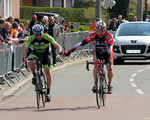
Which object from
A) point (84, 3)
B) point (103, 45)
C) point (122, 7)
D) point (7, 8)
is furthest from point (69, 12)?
point (103, 45)

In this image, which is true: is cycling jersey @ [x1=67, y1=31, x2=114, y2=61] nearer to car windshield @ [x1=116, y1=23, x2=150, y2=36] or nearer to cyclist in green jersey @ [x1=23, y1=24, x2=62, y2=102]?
cyclist in green jersey @ [x1=23, y1=24, x2=62, y2=102]

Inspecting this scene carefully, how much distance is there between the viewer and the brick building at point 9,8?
40.8 meters

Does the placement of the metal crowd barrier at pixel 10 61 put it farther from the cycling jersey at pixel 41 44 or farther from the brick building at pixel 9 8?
the brick building at pixel 9 8

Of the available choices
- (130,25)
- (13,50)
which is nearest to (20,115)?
(13,50)

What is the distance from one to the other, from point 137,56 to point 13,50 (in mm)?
7534

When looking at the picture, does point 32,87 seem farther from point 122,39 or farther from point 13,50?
point 122,39

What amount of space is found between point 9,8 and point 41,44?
105 feet

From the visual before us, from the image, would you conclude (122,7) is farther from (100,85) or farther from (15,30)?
(100,85)

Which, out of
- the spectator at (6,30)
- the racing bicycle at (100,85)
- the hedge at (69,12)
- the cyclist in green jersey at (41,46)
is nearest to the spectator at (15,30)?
the spectator at (6,30)

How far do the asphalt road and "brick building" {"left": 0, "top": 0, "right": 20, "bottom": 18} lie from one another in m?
22.2

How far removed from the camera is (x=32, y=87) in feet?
53.0

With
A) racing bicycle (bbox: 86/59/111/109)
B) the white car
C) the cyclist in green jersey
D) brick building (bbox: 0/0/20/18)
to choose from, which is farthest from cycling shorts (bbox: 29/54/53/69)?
brick building (bbox: 0/0/20/18)

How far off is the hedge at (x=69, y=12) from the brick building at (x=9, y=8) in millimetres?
26369

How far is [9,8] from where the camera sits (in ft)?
144
